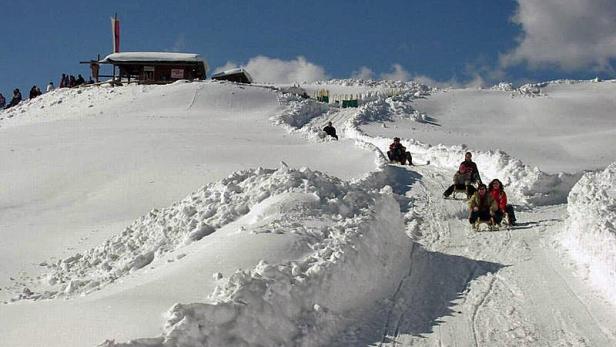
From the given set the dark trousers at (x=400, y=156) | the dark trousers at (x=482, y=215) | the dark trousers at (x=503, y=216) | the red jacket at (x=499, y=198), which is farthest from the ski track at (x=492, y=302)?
the dark trousers at (x=400, y=156)

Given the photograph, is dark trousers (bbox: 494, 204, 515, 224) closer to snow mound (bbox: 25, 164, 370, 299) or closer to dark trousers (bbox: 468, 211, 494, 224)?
dark trousers (bbox: 468, 211, 494, 224)

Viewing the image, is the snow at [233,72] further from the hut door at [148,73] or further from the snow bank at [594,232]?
the snow bank at [594,232]

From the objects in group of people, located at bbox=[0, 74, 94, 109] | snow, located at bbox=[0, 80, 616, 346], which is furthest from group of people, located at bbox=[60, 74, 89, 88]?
snow, located at bbox=[0, 80, 616, 346]

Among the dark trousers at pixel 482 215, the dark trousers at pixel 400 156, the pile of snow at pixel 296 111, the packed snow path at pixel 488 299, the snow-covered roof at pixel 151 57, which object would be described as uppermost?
the snow-covered roof at pixel 151 57

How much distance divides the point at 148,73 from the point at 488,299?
160 feet

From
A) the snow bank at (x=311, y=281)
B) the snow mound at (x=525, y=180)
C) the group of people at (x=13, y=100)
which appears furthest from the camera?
the group of people at (x=13, y=100)

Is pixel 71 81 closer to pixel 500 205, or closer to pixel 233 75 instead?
pixel 233 75

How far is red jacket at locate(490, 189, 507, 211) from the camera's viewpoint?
560 inches

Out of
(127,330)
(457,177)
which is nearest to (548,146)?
(457,177)

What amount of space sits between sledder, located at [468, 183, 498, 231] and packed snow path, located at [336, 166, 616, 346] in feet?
1.01

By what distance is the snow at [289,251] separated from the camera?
7523 millimetres

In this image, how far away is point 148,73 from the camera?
55062 millimetres

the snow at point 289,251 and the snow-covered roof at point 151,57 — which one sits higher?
the snow-covered roof at point 151,57

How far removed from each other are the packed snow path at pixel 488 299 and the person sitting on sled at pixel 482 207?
382 millimetres
